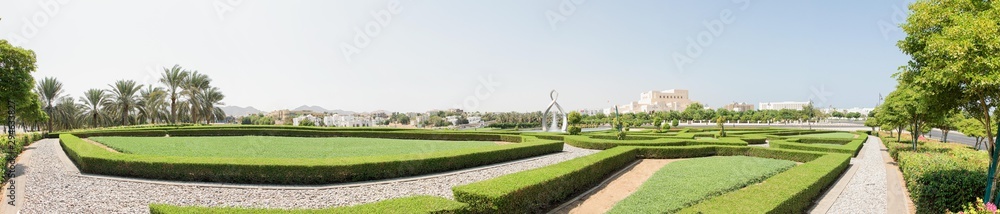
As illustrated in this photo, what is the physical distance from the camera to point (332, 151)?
59.8 feet

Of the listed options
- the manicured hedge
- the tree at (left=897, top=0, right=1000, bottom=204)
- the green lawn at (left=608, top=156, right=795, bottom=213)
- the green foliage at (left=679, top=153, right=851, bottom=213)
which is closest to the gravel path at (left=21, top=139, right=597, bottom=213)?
the manicured hedge

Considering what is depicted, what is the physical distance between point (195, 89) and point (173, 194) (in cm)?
4036

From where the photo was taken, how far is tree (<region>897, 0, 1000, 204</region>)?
702cm

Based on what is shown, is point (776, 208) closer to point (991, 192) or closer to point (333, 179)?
point (991, 192)

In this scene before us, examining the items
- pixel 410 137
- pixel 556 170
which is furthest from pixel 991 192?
pixel 410 137

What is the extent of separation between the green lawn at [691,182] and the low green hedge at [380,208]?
13.0 ft

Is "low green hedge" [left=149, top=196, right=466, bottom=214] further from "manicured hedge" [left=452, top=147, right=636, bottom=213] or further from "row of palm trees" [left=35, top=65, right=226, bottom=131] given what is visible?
"row of palm trees" [left=35, top=65, right=226, bottom=131]

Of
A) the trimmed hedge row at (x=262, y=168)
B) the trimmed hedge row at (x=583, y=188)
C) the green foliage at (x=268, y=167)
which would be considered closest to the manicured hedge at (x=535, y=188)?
the trimmed hedge row at (x=583, y=188)

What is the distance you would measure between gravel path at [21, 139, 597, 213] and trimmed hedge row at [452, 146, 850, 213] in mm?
2360

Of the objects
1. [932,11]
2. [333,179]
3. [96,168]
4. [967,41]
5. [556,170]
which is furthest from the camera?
[96,168]

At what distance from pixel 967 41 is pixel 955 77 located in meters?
0.66

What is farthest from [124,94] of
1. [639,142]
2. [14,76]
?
[639,142]

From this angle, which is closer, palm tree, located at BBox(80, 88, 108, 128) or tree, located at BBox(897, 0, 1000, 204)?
tree, located at BBox(897, 0, 1000, 204)

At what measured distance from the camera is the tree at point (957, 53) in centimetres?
702
